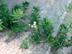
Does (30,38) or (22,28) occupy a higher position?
(22,28)

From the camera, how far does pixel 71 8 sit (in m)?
1.30

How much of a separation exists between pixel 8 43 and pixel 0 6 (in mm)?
517

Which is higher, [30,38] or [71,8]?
[71,8]

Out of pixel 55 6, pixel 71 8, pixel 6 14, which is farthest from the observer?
pixel 55 6

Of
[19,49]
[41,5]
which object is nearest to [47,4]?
[41,5]

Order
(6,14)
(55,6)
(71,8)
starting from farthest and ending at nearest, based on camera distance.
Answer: (55,6) → (6,14) → (71,8)

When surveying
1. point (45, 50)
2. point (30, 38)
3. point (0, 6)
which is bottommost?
point (45, 50)

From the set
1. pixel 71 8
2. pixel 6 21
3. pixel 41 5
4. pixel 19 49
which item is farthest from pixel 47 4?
pixel 19 49

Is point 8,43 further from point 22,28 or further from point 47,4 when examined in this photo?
point 47,4

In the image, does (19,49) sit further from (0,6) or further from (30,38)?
(0,6)

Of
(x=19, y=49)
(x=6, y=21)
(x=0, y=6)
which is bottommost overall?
(x=19, y=49)

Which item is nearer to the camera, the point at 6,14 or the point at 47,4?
the point at 6,14

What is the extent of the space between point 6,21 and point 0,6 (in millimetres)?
219

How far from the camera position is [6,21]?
4.78 ft
